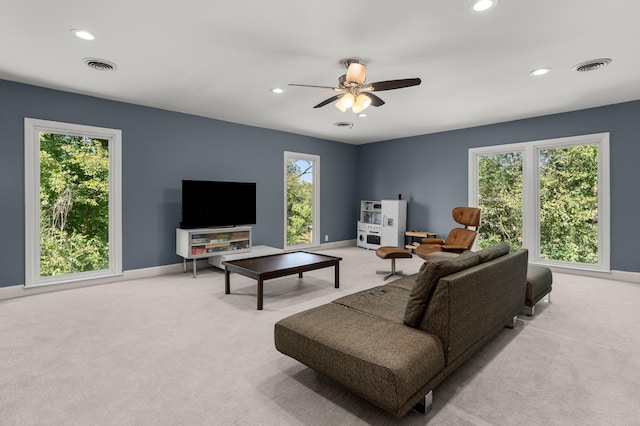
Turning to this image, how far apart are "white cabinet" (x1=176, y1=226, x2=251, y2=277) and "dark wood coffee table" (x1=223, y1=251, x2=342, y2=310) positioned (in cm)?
108

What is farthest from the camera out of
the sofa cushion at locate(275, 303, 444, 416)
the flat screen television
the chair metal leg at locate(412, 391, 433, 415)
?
the flat screen television

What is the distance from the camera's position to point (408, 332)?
1863 millimetres

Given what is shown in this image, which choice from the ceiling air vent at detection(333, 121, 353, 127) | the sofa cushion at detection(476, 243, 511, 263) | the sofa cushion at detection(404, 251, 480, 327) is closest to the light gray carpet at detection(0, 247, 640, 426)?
the sofa cushion at detection(404, 251, 480, 327)

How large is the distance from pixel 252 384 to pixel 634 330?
3262mm

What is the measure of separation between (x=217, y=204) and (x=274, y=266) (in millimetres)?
1948

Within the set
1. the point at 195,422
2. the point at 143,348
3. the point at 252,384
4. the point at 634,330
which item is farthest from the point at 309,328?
the point at 634,330

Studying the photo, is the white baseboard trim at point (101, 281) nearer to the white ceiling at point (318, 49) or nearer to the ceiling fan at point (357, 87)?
the white ceiling at point (318, 49)

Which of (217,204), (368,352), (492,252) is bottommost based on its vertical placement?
(368,352)

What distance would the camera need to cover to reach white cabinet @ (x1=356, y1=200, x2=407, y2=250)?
22.8 feet

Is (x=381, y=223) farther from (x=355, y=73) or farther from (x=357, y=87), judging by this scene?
(x=355, y=73)

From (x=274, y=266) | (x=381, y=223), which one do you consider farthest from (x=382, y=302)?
(x=381, y=223)

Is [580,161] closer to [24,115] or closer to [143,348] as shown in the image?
[143,348]

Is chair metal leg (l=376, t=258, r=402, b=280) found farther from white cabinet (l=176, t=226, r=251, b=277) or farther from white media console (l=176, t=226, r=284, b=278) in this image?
white cabinet (l=176, t=226, r=251, b=277)

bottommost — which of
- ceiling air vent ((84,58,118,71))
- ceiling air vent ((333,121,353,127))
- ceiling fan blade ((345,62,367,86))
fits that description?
ceiling fan blade ((345,62,367,86))
